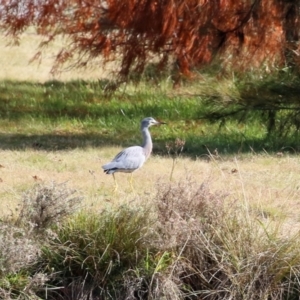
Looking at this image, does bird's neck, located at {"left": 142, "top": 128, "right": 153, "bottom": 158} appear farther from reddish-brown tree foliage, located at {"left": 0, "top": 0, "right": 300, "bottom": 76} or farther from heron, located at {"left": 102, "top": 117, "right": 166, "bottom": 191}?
reddish-brown tree foliage, located at {"left": 0, "top": 0, "right": 300, "bottom": 76}

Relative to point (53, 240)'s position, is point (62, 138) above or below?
below

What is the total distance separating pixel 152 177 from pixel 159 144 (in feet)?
9.88

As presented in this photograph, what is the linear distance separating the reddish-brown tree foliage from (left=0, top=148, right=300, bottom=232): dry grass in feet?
7.28

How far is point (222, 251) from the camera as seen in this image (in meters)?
7.99

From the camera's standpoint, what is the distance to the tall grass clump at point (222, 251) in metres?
7.89

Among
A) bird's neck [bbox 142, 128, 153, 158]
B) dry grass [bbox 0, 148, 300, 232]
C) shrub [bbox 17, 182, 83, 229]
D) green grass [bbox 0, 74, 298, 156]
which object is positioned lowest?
green grass [bbox 0, 74, 298, 156]

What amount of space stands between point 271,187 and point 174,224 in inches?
107

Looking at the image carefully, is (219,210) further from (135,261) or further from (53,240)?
(53,240)

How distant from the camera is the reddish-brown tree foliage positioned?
13.9 metres

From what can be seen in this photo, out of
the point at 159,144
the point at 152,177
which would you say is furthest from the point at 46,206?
the point at 159,144

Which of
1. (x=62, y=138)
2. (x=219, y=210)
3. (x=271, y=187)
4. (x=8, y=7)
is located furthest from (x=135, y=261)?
(x=8, y=7)

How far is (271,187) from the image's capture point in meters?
10.5

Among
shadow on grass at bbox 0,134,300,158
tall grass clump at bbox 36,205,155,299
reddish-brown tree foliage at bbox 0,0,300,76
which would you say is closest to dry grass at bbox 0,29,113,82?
reddish-brown tree foliage at bbox 0,0,300,76

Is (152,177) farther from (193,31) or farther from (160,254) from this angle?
(193,31)
